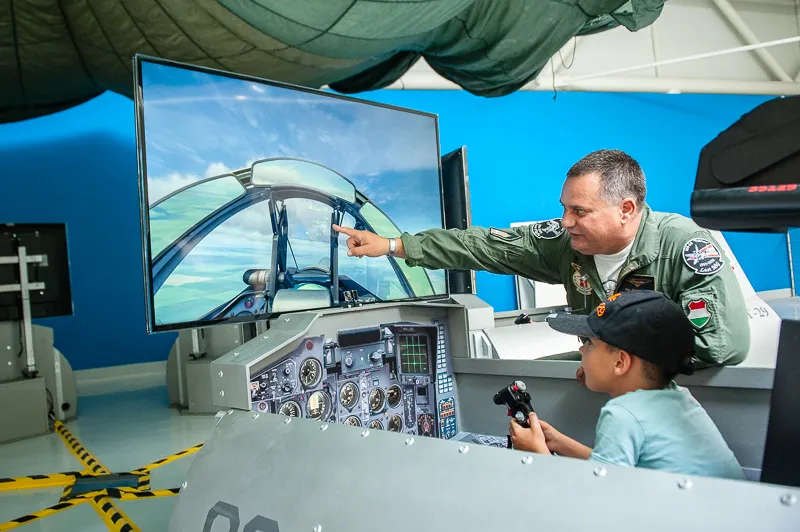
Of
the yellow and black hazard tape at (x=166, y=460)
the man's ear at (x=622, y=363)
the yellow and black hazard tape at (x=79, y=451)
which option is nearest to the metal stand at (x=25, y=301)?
the yellow and black hazard tape at (x=79, y=451)

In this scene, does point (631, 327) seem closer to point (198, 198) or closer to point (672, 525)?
point (672, 525)

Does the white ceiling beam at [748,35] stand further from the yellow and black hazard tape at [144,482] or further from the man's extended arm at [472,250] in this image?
the yellow and black hazard tape at [144,482]

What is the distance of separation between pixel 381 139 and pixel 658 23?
7.05 meters

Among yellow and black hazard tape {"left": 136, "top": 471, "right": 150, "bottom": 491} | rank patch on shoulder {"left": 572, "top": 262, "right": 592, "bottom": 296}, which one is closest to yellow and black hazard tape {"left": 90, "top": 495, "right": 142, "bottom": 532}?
yellow and black hazard tape {"left": 136, "top": 471, "right": 150, "bottom": 491}

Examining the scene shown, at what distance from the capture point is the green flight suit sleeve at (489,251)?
2.20 meters

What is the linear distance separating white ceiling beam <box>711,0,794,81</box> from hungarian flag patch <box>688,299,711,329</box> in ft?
28.0

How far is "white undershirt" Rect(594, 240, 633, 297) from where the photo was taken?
1887 millimetres

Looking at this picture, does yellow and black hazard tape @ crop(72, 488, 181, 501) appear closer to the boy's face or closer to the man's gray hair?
the boy's face

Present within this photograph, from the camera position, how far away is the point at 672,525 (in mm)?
752

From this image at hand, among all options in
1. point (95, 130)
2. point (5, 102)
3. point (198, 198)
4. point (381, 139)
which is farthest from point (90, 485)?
point (95, 130)

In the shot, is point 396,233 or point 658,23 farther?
point 658,23

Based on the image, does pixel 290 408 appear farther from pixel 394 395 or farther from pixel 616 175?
pixel 616 175

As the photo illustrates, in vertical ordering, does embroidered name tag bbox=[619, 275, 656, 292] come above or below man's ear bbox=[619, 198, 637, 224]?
below

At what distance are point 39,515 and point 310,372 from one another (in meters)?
1.64
